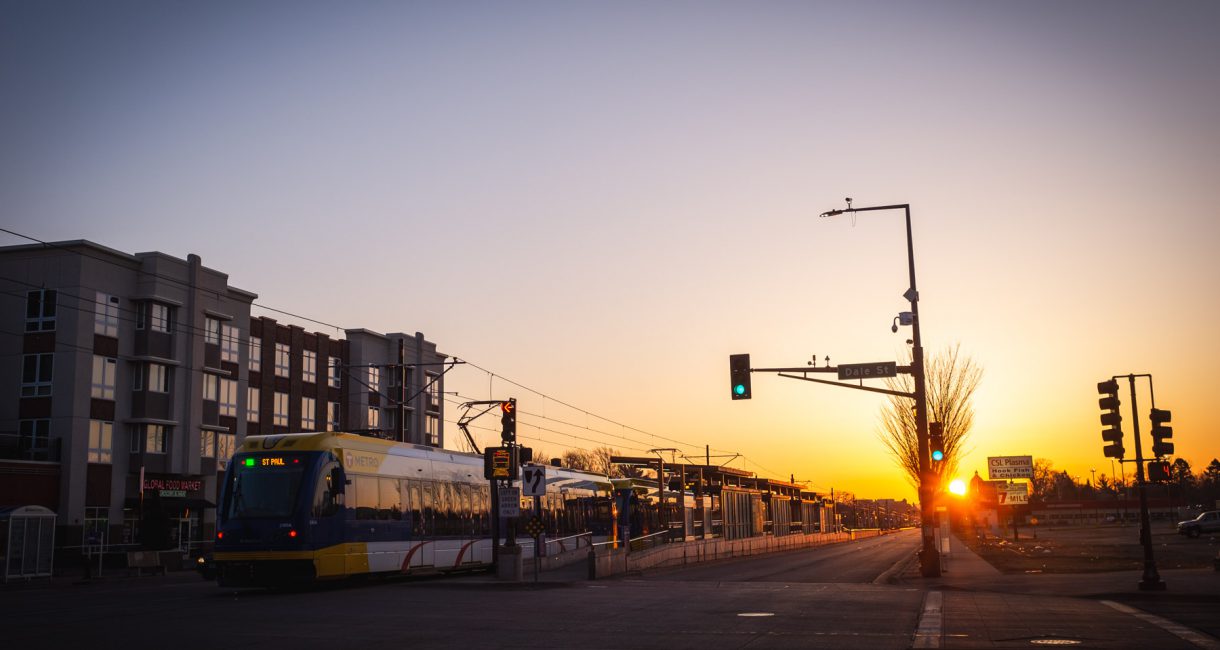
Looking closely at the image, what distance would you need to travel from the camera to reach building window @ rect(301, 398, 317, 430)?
70562 millimetres

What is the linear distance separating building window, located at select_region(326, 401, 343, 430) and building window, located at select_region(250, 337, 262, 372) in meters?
8.31

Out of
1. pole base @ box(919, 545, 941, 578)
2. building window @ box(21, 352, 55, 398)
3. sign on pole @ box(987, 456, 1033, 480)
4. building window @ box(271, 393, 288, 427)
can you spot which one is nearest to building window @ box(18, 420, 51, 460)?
building window @ box(21, 352, 55, 398)

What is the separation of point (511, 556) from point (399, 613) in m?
8.58

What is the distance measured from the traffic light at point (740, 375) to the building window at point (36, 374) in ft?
123

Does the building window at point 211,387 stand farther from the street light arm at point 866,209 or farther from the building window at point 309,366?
the street light arm at point 866,209

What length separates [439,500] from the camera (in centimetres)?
2977

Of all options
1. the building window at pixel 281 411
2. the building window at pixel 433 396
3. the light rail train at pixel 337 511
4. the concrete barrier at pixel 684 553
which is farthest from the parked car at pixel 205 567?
the building window at pixel 433 396

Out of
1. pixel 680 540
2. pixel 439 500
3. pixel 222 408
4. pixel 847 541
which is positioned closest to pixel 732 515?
pixel 680 540

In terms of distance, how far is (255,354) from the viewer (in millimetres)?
65562

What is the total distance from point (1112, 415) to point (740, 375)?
29.7 feet

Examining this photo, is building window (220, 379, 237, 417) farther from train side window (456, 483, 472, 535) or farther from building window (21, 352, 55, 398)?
train side window (456, 483, 472, 535)

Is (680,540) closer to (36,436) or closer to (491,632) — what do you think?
(491,632)

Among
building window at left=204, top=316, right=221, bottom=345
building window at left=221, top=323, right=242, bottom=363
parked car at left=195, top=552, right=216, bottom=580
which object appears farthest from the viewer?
building window at left=221, top=323, right=242, bottom=363

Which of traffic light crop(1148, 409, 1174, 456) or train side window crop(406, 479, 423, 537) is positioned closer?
traffic light crop(1148, 409, 1174, 456)
